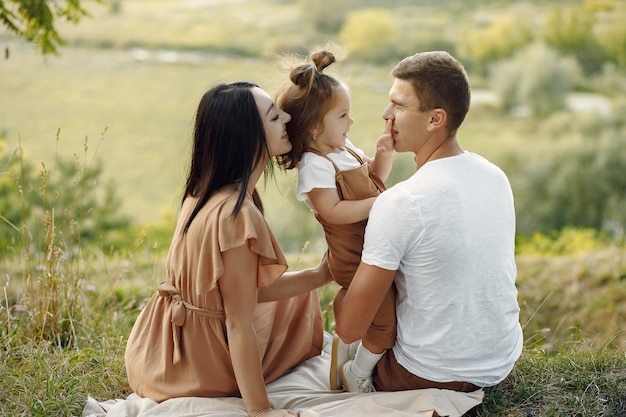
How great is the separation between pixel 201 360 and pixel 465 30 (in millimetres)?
16370

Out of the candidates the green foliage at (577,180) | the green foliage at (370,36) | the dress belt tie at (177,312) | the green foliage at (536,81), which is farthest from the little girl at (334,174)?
the green foliage at (370,36)

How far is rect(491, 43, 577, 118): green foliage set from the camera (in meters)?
15.7

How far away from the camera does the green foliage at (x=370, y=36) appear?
56.7 ft

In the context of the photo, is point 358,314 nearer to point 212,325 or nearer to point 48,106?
point 212,325

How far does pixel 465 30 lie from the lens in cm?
1770

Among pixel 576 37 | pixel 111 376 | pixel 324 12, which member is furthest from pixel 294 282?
pixel 324 12

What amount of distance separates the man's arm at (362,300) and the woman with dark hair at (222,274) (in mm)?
267

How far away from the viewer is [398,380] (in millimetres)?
2527

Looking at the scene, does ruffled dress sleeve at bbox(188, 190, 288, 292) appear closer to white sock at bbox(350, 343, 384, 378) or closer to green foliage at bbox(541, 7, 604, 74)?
white sock at bbox(350, 343, 384, 378)

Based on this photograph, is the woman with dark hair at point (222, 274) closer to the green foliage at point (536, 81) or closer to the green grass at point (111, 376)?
the green grass at point (111, 376)

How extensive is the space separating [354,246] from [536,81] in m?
15.2

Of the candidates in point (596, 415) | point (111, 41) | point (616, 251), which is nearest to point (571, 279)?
point (616, 251)

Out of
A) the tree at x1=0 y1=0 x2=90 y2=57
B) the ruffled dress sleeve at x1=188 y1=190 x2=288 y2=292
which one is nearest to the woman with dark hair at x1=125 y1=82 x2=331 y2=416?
the ruffled dress sleeve at x1=188 y1=190 x2=288 y2=292

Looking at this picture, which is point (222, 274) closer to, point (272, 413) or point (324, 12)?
point (272, 413)
